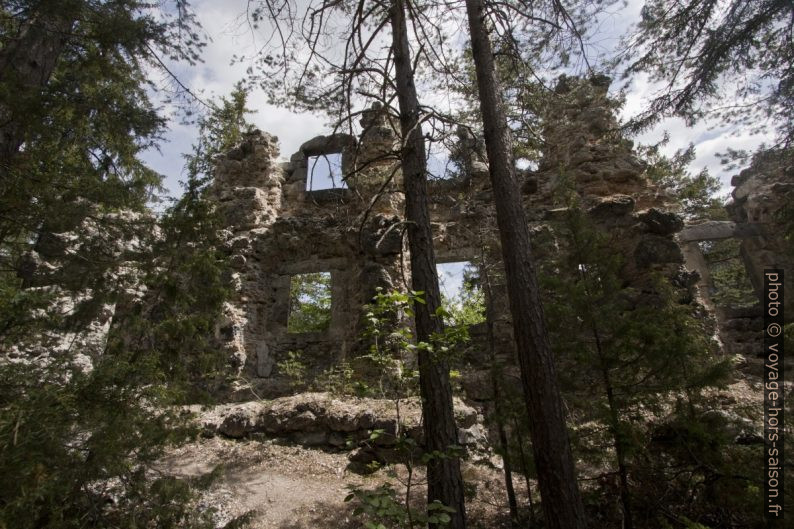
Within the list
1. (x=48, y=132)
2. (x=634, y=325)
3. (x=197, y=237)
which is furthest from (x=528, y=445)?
(x=48, y=132)

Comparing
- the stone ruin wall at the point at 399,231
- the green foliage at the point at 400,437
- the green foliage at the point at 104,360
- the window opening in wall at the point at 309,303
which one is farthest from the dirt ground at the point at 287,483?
the window opening in wall at the point at 309,303

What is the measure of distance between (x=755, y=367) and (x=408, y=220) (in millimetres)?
8037

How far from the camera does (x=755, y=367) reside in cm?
802

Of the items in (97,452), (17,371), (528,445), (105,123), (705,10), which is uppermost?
(705,10)

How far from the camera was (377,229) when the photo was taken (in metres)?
8.72

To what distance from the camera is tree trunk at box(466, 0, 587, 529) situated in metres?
3.14

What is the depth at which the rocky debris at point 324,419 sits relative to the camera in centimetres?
612

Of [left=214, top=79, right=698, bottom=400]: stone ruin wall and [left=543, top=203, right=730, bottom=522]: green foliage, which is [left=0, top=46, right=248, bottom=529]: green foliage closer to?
[left=543, top=203, right=730, bottom=522]: green foliage

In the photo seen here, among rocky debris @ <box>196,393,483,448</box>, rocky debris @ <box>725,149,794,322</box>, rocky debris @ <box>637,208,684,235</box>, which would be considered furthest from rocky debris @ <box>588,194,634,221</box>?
rocky debris @ <box>196,393,483,448</box>

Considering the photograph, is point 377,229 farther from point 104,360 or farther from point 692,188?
point 692,188

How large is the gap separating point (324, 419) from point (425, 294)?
12.0ft

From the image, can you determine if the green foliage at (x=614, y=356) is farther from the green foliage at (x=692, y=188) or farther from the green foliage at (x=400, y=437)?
the green foliage at (x=692, y=188)

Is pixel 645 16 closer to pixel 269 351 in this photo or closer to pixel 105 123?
pixel 105 123

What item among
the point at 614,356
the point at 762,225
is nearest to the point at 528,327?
the point at 614,356
